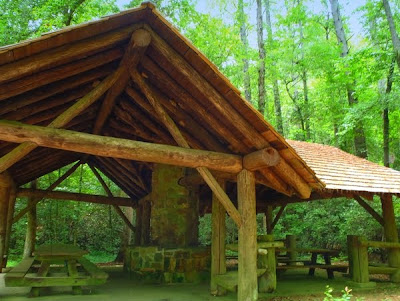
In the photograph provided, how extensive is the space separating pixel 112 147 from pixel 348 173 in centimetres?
580

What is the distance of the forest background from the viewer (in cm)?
1191

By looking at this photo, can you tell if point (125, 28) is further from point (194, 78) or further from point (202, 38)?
point (202, 38)

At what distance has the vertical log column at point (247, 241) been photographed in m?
4.86

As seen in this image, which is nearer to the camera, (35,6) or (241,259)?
(241,259)

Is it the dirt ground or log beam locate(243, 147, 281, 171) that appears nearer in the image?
log beam locate(243, 147, 281, 171)

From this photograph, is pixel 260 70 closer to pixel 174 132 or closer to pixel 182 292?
pixel 174 132

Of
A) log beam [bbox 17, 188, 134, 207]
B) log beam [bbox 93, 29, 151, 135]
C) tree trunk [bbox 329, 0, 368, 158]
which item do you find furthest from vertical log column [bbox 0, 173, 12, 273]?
tree trunk [bbox 329, 0, 368, 158]

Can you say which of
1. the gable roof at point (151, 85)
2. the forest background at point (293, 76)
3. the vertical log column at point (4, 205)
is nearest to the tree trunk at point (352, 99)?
the forest background at point (293, 76)

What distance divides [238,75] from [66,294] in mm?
14609

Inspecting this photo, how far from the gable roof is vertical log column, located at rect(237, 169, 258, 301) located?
495 millimetres

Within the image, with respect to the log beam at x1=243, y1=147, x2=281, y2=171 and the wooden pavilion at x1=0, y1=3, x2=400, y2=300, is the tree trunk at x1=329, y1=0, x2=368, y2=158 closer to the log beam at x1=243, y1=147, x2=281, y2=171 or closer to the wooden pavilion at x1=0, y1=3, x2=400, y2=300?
the wooden pavilion at x1=0, y1=3, x2=400, y2=300

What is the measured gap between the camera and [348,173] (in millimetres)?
7617

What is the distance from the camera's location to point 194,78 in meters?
4.53

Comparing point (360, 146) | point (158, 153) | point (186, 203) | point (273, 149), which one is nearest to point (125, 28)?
point (158, 153)
